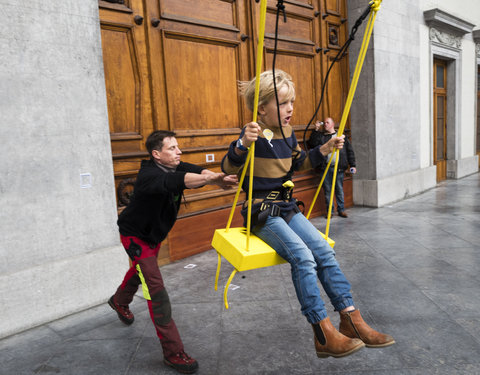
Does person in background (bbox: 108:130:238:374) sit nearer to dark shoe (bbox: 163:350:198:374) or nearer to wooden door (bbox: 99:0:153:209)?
dark shoe (bbox: 163:350:198:374)

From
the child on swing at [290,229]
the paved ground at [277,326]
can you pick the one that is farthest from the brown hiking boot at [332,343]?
the paved ground at [277,326]

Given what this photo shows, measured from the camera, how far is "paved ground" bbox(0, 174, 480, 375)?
252 centimetres

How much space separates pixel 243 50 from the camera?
5.49 meters

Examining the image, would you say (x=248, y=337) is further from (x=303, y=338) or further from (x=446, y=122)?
(x=446, y=122)

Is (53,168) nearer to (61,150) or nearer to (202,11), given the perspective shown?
(61,150)

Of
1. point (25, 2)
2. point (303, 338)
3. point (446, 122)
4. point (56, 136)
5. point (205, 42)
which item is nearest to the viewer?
point (303, 338)

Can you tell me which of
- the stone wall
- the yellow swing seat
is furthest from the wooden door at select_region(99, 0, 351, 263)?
the yellow swing seat

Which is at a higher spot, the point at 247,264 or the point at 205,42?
the point at 205,42

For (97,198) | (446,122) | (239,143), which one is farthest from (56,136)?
(446,122)

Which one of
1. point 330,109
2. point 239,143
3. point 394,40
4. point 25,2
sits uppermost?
point 394,40

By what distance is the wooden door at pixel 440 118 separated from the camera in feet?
33.8

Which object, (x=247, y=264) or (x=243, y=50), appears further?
(x=243, y=50)

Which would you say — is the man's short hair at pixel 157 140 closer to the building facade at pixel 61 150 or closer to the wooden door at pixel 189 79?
the building facade at pixel 61 150

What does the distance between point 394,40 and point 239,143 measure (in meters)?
6.75
